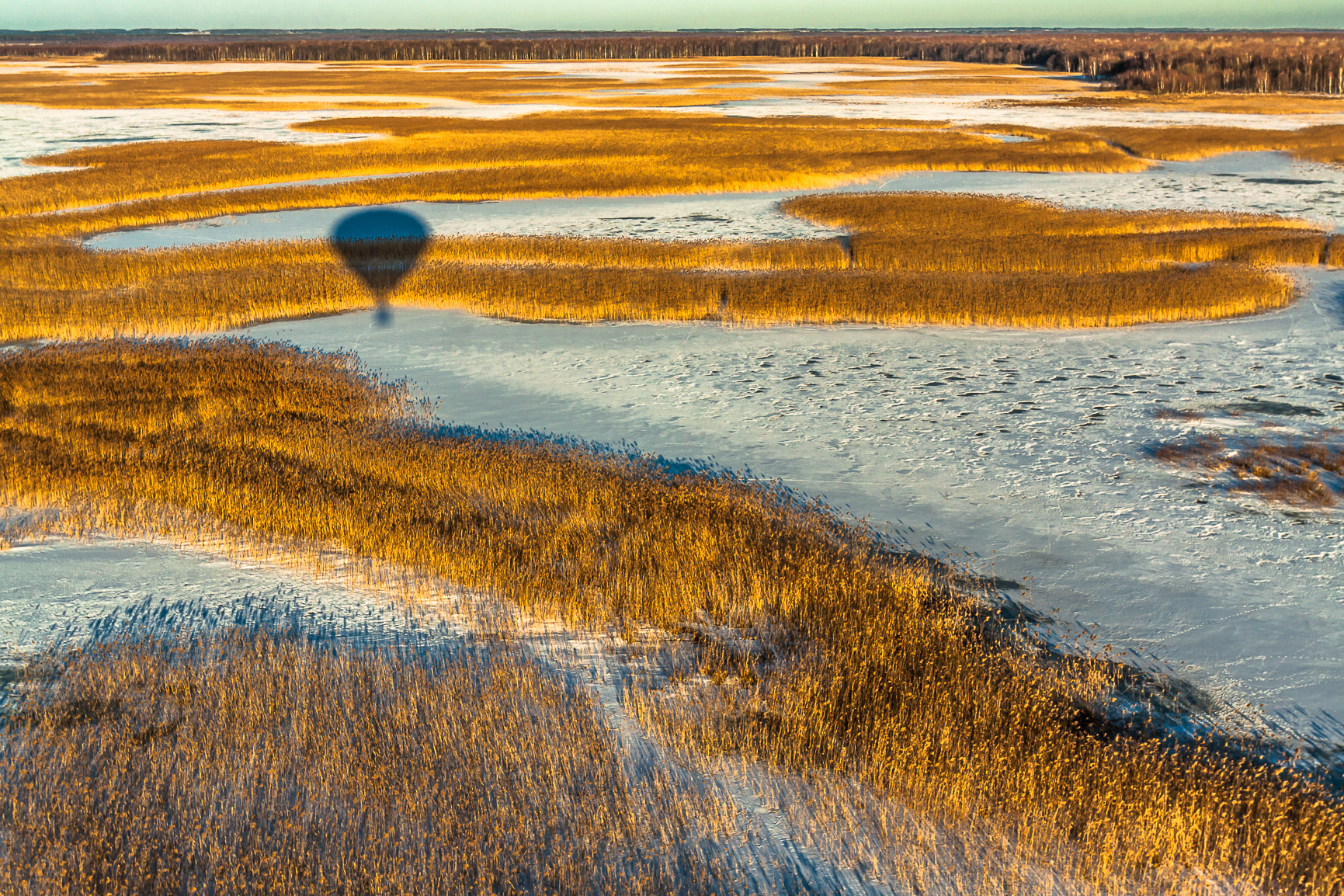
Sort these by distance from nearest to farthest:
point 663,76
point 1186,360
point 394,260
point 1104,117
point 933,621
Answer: point 933,621 → point 1186,360 → point 394,260 → point 1104,117 → point 663,76

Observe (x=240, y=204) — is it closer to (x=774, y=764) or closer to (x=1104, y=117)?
(x=774, y=764)

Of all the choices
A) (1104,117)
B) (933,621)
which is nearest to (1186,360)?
(933,621)

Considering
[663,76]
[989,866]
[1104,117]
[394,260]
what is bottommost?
[989,866]

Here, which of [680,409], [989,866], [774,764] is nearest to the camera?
[989,866]

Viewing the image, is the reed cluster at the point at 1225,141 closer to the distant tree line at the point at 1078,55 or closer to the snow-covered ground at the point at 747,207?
the snow-covered ground at the point at 747,207

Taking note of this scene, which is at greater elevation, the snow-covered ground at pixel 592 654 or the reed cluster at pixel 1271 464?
the reed cluster at pixel 1271 464

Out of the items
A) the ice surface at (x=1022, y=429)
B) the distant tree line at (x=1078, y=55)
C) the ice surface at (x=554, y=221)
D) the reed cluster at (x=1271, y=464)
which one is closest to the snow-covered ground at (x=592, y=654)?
the ice surface at (x=1022, y=429)

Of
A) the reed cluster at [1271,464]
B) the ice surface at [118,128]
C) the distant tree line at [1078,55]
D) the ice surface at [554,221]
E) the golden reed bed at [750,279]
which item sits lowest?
the reed cluster at [1271,464]

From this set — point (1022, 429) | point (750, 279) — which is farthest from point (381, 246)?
point (1022, 429)
